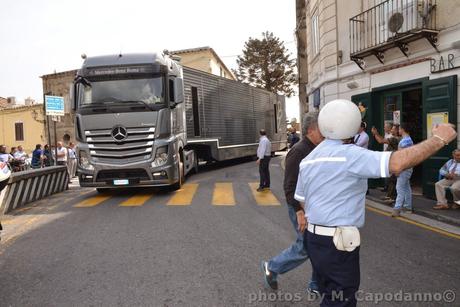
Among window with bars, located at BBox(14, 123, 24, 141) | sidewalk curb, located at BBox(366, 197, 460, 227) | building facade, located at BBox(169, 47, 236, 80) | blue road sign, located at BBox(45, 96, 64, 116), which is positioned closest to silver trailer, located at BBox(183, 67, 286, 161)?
blue road sign, located at BBox(45, 96, 64, 116)

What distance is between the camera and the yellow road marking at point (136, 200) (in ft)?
31.7

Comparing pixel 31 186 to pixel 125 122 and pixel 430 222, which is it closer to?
pixel 125 122

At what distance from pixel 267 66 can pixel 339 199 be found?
161 feet

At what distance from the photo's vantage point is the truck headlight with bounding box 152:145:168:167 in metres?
10.3

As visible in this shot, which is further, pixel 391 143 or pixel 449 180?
pixel 391 143

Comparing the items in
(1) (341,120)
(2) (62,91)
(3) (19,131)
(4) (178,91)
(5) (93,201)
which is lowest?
(5) (93,201)

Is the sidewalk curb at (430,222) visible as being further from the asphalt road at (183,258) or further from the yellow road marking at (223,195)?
the yellow road marking at (223,195)

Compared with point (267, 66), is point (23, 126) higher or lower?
lower

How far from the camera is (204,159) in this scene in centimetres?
1633

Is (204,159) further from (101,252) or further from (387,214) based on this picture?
(101,252)

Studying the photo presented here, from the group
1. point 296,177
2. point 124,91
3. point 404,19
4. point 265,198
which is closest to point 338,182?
point 296,177

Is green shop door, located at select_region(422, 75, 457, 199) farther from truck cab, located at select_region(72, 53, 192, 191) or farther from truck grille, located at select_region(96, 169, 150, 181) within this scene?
truck grille, located at select_region(96, 169, 150, 181)

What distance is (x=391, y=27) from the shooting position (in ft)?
35.3

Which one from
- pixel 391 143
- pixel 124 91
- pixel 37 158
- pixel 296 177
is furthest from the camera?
pixel 37 158
